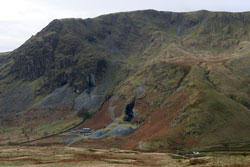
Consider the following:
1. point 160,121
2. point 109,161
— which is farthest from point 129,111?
point 109,161

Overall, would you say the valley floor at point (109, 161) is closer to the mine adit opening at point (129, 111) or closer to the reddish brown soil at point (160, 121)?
the reddish brown soil at point (160, 121)

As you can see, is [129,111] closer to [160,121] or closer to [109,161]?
[160,121]

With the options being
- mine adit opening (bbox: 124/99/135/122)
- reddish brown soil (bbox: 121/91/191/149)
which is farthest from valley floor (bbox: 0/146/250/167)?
mine adit opening (bbox: 124/99/135/122)

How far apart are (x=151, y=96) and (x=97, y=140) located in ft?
179

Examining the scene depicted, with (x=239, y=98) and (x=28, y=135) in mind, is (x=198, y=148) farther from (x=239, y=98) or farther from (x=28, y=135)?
(x=28, y=135)

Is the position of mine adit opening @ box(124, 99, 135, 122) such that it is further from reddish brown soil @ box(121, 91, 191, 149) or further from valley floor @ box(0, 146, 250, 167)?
valley floor @ box(0, 146, 250, 167)

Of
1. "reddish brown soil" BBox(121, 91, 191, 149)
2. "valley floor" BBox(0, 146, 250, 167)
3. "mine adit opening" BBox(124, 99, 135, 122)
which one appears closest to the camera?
"valley floor" BBox(0, 146, 250, 167)

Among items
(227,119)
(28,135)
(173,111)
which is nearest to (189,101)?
(173,111)

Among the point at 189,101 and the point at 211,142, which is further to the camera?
the point at 189,101

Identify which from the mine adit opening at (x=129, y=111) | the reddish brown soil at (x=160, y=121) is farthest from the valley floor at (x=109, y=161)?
the mine adit opening at (x=129, y=111)

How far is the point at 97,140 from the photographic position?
157 m

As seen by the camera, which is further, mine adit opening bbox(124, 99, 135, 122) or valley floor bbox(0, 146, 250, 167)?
mine adit opening bbox(124, 99, 135, 122)

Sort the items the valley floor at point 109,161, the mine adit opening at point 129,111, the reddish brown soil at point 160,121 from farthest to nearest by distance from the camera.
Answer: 1. the mine adit opening at point 129,111
2. the reddish brown soil at point 160,121
3. the valley floor at point 109,161

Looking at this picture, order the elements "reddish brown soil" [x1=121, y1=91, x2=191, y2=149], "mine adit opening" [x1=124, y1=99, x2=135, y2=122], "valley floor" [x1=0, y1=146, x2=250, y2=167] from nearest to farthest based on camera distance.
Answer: "valley floor" [x1=0, y1=146, x2=250, y2=167], "reddish brown soil" [x1=121, y1=91, x2=191, y2=149], "mine adit opening" [x1=124, y1=99, x2=135, y2=122]
